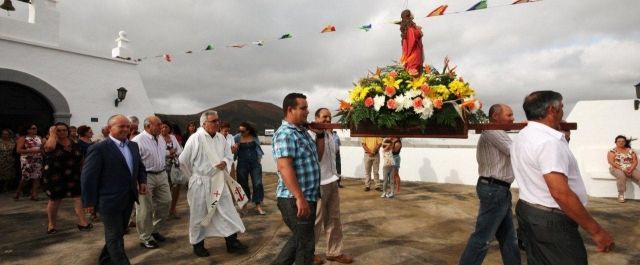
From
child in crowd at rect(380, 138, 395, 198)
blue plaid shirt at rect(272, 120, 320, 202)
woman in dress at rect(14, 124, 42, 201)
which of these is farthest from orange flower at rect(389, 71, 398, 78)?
woman in dress at rect(14, 124, 42, 201)

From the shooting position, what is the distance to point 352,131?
3260 millimetres

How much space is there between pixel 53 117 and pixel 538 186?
11.9 m

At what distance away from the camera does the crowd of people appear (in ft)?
7.33

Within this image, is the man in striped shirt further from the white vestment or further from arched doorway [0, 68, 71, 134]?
arched doorway [0, 68, 71, 134]

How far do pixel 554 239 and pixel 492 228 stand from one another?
40.6 inches

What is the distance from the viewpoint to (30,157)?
791 cm

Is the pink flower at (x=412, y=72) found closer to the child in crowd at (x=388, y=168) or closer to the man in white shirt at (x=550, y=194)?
the man in white shirt at (x=550, y=194)

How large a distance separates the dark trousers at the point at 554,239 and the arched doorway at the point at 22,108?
447 inches

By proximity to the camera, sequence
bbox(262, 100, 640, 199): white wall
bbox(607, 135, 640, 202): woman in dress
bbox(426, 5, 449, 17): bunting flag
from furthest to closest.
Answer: bbox(262, 100, 640, 199): white wall, bbox(607, 135, 640, 202): woman in dress, bbox(426, 5, 449, 17): bunting flag

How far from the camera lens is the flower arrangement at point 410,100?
9.47 ft

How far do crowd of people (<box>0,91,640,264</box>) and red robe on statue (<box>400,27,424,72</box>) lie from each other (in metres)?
0.87

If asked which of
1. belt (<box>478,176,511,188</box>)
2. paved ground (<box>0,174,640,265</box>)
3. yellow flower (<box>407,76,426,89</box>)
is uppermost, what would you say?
yellow flower (<box>407,76,426,89</box>)

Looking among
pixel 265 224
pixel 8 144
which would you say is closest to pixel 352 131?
pixel 265 224

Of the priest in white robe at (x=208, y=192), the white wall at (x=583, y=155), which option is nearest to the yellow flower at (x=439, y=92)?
the priest in white robe at (x=208, y=192)
